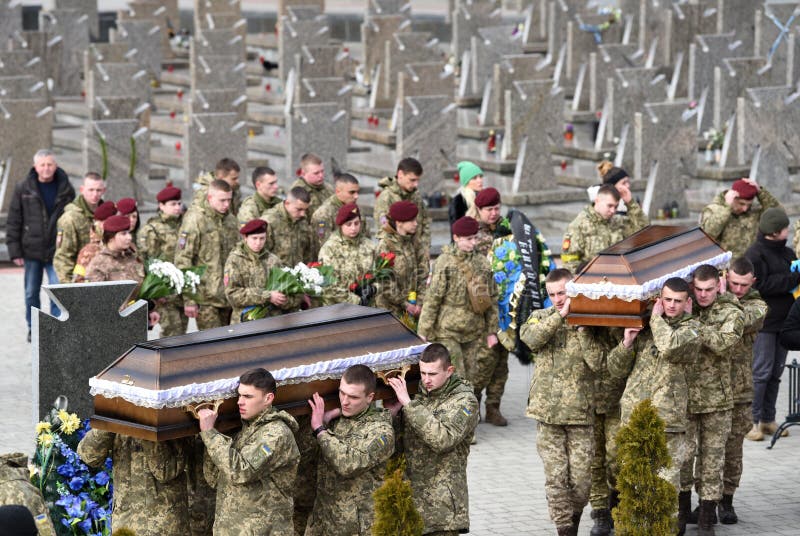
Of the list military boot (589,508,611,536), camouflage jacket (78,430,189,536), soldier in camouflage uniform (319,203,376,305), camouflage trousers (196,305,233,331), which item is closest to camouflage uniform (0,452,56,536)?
camouflage jacket (78,430,189,536)

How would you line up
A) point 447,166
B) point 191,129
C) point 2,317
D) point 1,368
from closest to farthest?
point 1,368
point 2,317
point 191,129
point 447,166

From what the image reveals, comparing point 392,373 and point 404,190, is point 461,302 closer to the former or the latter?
point 404,190

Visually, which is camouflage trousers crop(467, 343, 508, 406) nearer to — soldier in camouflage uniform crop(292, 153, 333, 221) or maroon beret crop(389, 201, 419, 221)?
maroon beret crop(389, 201, 419, 221)

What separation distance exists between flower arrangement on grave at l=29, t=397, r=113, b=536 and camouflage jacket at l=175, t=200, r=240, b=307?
4.11m

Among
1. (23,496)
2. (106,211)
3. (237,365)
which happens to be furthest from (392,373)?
(106,211)

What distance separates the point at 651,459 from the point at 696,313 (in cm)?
154

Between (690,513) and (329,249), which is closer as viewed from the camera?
(690,513)

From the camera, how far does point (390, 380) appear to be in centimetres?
871

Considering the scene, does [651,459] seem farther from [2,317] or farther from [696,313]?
[2,317]

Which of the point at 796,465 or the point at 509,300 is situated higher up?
the point at 509,300

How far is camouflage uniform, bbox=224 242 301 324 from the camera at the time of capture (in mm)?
11867

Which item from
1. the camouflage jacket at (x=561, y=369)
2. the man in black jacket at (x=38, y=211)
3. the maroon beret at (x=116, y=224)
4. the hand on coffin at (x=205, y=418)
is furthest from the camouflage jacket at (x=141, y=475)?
the man in black jacket at (x=38, y=211)

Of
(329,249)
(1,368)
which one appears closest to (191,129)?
(1,368)

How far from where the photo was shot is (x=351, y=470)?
8.23 m
